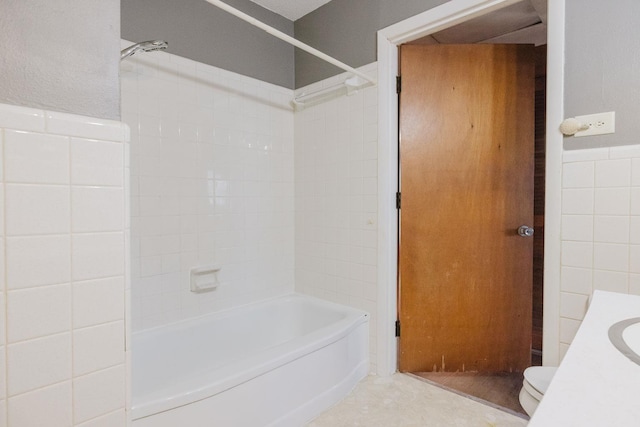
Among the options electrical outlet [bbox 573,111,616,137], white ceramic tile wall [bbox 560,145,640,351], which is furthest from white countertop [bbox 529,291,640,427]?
electrical outlet [bbox 573,111,616,137]

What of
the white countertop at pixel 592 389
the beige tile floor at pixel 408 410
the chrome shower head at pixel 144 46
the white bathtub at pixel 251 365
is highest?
the chrome shower head at pixel 144 46

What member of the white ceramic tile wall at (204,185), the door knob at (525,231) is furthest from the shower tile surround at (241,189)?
the door knob at (525,231)

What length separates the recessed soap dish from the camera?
1968mm

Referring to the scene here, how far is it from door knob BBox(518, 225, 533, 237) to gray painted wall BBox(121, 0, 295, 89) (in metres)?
1.87

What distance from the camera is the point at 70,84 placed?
77cm

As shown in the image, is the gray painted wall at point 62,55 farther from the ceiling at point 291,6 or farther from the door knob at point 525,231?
the door knob at point 525,231

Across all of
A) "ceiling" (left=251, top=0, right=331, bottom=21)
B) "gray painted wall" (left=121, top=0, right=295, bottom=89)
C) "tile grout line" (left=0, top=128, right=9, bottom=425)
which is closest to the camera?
"tile grout line" (left=0, top=128, right=9, bottom=425)

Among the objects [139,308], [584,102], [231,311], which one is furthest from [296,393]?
[584,102]

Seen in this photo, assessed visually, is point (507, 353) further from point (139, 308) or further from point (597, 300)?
point (139, 308)

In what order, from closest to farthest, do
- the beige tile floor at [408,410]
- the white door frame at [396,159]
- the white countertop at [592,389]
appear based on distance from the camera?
the white countertop at [592,389] → the white door frame at [396,159] → the beige tile floor at [408,410]

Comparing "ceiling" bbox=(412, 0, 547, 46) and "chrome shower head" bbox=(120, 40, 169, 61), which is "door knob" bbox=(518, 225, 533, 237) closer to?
"ceiling" bbox=(412, 0, 547, 46)

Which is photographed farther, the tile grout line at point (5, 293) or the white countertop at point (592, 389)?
the tile grout line at point (5, 293)

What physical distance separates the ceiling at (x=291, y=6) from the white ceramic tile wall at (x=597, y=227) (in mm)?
1880

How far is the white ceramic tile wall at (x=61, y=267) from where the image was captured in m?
0.68
